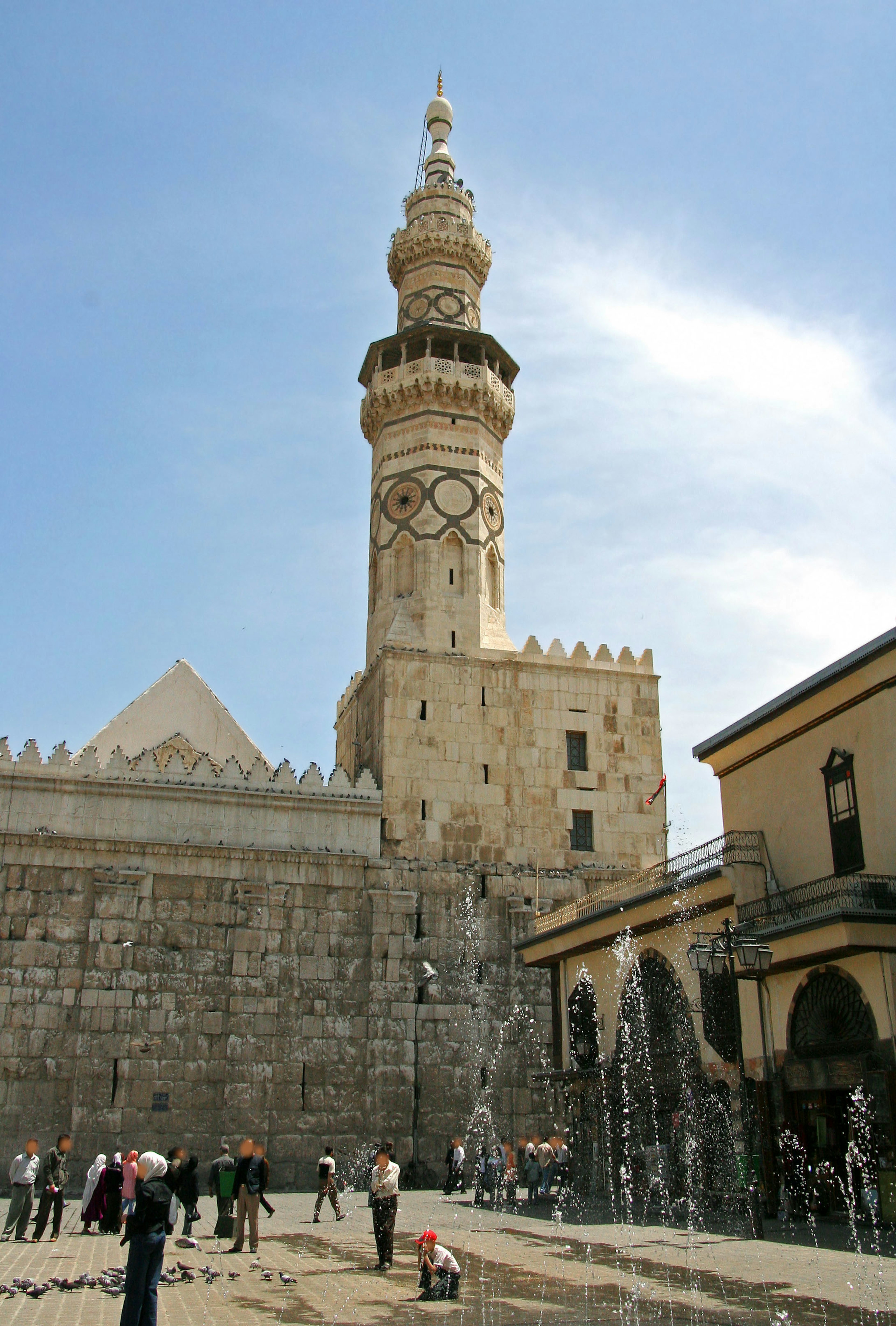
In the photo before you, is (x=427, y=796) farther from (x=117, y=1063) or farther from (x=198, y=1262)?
(x=198, y=1262)

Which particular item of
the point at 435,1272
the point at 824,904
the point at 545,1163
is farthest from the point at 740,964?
the point at 545,1163

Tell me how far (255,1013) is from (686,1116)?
9698 mm

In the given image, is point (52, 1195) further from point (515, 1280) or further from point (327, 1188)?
point (515, 1280)

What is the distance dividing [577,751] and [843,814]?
11.4 m

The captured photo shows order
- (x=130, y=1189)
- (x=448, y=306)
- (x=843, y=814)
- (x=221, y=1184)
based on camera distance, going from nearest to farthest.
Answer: (x=130, y=1189)
(x=221, y=1184)
(x=843, y=814)
(x=448, y=306)

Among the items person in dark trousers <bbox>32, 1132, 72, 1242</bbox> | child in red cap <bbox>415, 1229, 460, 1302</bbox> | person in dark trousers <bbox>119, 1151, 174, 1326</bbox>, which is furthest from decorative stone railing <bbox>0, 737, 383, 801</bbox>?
person in dark trousers <bbox>119, 1151, 174, 1326</bbox>

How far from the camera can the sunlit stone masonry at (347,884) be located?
22531mm

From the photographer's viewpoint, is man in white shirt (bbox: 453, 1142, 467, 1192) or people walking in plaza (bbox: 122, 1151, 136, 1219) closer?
people walking in plaza (bbox: 122, 1151, 136, 1219)

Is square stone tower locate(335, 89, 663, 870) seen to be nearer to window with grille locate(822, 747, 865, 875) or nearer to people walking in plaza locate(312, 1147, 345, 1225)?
people walking in plaza locate(312, 1147, 345, 1225)

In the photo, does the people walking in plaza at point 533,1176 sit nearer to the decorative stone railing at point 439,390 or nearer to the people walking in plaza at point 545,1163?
the people walking in plaza at point 545,1163

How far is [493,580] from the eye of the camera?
97.0ft

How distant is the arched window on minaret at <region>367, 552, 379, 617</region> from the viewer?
29984mm

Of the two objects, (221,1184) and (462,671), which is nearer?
(221,1184)

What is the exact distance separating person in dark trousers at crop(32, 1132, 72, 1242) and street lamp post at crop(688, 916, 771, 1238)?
28.0 feet
